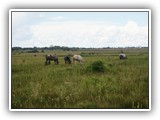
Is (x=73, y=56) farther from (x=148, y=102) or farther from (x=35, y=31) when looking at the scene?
(x=148, y=102)

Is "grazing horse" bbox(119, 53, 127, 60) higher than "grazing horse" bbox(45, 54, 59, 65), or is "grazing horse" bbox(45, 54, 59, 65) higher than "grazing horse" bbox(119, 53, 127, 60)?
"grazing horse" bbox(119, 53, 127, 60)

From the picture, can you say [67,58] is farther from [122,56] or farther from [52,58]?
[122,56]

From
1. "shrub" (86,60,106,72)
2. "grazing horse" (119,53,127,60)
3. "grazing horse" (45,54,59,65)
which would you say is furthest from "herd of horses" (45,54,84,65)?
"grazing horse" (119,53,127,60)

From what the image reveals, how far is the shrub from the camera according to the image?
480 cm

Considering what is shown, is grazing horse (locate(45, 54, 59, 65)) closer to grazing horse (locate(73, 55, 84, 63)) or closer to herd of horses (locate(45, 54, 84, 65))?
herd of horses (locate(45, 54, 84, 65))

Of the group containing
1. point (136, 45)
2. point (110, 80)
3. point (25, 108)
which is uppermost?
point (136, 45)

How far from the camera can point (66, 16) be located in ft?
15.6

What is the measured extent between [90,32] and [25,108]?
3.65 feet

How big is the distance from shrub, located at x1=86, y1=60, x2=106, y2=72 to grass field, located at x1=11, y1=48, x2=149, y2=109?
Answer: 0.08 ft

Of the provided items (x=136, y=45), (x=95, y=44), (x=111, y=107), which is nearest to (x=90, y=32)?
(x=95, y=44)

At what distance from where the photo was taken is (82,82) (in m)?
4.78

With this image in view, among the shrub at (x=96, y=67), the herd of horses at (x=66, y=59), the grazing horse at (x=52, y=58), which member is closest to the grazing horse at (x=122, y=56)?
the shrub at (x=96, y=67)

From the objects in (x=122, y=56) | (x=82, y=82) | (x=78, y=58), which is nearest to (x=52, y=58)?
(x=78, y=58)

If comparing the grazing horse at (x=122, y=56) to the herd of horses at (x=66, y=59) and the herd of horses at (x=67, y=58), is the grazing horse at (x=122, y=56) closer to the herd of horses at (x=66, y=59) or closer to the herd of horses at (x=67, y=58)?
the herd of horses at (x=67, y=58)
